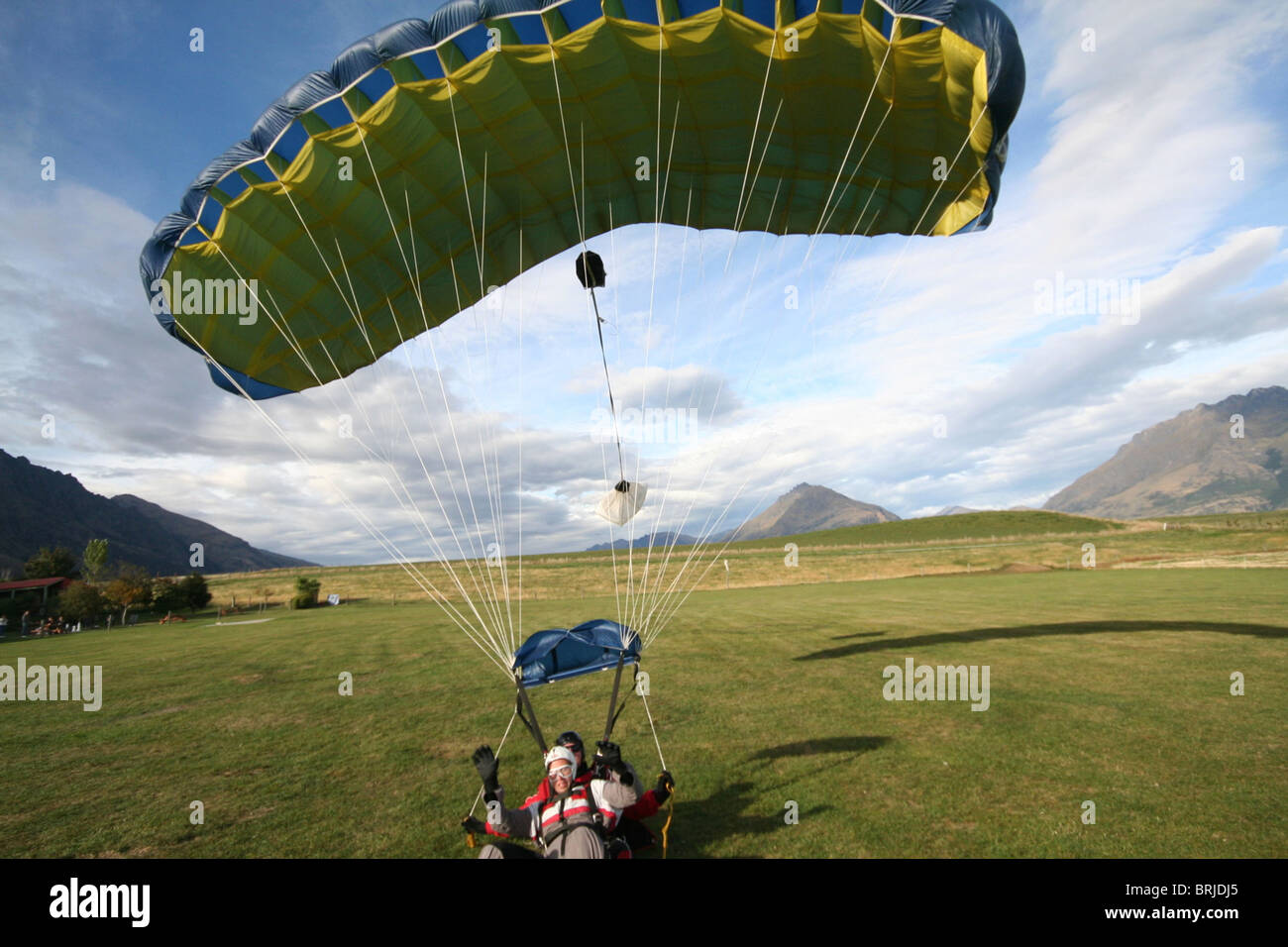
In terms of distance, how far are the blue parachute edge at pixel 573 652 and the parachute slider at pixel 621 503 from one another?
2.27 meters

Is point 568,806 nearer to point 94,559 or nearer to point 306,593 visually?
point 306,593

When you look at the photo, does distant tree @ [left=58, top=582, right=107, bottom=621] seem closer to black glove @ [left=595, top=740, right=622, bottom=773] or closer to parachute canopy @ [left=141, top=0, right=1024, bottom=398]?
parachute canopy @ [left=141, top=0, right=1024, bottom=398]

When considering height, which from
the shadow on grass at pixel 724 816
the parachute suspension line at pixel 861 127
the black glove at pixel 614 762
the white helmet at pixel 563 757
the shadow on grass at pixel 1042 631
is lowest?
the shadow on grass at pixel 1042 631

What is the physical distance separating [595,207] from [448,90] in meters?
2.89

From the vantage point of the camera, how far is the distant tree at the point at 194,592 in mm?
40344

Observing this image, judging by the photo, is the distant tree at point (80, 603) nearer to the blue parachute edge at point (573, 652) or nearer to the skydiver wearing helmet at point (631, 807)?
the blue parachute edge at point (573, 652)

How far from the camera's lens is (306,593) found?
41188mm

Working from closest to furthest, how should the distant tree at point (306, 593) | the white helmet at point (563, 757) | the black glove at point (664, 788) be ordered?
1. the white helmet at point (563, 757)
2. the black glove at point (664, 788)
3. the distant tree at point (306, 593)

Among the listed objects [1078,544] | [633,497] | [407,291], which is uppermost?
[407,291]

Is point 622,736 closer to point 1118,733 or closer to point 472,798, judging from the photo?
point 472,798

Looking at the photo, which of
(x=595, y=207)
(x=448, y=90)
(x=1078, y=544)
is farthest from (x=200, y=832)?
(x=1078, y=544)

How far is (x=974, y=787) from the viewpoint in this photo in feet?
19.1

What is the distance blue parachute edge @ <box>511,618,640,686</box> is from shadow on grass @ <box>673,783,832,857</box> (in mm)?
1487

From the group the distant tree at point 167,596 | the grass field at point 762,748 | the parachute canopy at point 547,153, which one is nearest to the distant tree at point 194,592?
the distant tree at point 167,596
